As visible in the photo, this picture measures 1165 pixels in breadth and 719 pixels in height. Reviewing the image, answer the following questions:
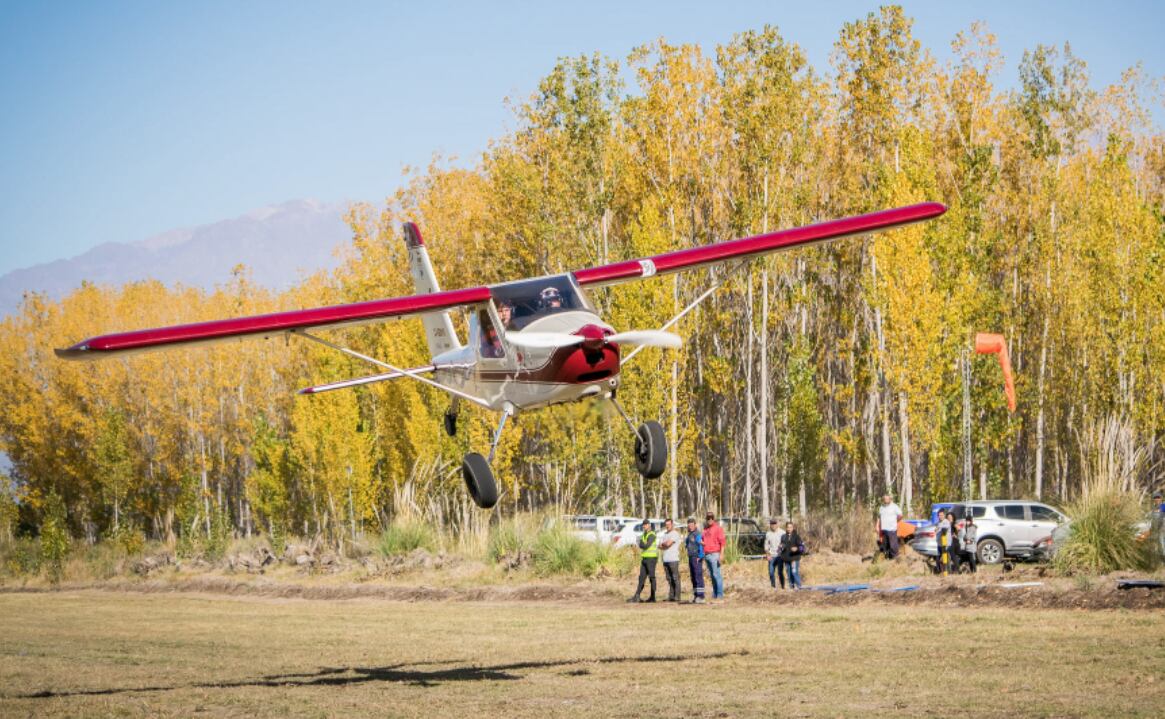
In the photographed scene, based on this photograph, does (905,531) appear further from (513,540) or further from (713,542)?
(513,540)

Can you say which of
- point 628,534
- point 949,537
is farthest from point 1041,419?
point 949,537

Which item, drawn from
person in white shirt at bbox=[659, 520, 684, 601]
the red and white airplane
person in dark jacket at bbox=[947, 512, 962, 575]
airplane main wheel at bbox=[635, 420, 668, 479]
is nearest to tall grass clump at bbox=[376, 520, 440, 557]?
person in white shirt at bbox=[659, 520, 684, 601]

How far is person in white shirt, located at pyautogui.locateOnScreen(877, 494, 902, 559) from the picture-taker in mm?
28328

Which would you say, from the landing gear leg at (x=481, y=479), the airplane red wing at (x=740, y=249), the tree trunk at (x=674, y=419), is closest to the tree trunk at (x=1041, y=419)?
the tree trunk at (x=674, y=419)

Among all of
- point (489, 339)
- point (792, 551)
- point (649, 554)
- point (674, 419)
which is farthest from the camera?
point (674, 419)

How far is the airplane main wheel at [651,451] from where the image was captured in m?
16.6

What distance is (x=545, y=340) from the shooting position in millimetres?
15609

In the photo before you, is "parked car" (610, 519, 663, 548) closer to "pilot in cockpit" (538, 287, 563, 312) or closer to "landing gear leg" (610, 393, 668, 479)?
"landing gear leg" (610, 393, 668, 479)

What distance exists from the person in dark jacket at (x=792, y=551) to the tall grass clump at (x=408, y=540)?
1331 centimetres

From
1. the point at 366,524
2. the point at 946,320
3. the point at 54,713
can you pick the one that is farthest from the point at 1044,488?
the point at 54,713

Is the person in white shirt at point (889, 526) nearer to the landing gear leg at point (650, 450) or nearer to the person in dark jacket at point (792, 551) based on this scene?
the person in dark jacket at point (792, 551)

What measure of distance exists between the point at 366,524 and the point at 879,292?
26.2 m

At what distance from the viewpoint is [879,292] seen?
1516 inches

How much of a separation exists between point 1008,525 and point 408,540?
54.9ft
